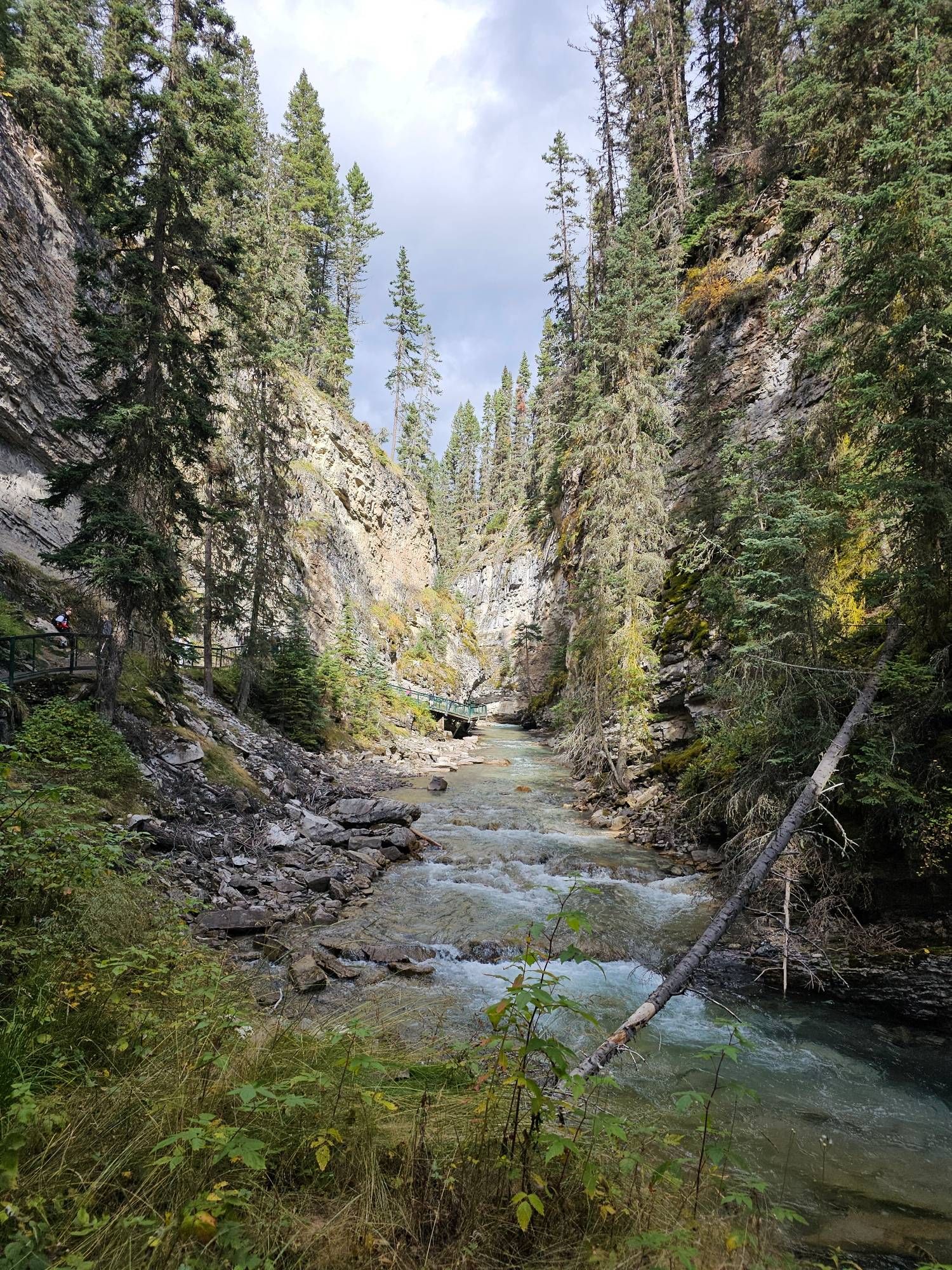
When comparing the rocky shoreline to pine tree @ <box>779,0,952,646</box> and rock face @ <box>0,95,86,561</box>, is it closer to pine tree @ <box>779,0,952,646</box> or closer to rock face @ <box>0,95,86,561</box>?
rock face @ <box>0,95,86,561</box>

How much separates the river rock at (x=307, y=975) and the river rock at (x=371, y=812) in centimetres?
665

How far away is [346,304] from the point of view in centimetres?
4909

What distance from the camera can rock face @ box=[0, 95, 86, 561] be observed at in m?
15.8

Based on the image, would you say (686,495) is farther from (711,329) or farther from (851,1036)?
(851,1036)

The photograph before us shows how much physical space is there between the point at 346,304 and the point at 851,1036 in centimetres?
5605

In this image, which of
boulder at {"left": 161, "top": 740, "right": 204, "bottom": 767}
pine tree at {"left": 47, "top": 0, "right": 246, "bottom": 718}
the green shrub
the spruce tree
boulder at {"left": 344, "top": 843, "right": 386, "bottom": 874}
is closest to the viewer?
the green shrub

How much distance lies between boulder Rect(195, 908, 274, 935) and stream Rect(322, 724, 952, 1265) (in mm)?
1156

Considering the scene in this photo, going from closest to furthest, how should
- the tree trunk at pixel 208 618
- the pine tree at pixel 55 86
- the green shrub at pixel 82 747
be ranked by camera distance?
the green shrub at pixel 82 747, the tree trunk at pixel 208 618, the pine tree at pixel 55 86

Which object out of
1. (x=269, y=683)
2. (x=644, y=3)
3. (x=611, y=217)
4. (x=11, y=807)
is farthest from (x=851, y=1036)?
(x=644, y=3)

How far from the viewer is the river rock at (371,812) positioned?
14.0 meters

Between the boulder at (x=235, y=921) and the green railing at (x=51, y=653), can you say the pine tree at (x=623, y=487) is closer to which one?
the boulder at (x=235, y=921)

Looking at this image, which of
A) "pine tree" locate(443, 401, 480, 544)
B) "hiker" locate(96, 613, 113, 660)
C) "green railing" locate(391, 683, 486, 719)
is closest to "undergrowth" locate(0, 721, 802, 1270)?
"hiker" locate(96, 613, 113, 660)

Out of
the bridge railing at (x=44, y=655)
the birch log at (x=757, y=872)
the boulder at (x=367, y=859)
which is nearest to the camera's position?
the birch log at (x=757, y=872)

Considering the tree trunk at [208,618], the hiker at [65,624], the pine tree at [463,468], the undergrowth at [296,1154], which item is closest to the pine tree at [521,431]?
the pine tree at [463,468]
